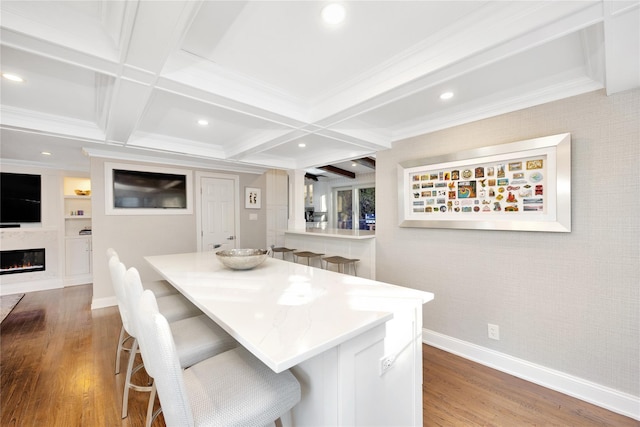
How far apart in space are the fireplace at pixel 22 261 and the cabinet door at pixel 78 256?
339mm

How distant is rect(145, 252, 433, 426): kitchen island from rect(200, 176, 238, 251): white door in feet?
10.2

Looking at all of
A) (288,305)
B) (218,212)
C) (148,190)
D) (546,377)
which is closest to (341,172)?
(218,212)

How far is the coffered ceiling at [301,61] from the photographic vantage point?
1.29 metres

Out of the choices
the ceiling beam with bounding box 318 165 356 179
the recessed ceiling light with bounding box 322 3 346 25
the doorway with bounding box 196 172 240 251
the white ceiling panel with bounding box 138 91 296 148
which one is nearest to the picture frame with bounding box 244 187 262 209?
the doorway with bounding box 196 172 240 251

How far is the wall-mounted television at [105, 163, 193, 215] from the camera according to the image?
381cm

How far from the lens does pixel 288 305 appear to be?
1306 mm

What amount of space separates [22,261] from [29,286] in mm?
445

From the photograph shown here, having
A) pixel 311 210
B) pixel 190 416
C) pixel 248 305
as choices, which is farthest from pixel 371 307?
pixel 311 210

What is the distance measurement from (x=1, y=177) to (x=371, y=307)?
638 cm

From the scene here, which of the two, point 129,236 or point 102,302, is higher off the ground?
point 129,236

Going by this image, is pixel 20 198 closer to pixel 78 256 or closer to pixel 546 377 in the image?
pixel 78 256

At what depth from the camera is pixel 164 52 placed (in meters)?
1.44

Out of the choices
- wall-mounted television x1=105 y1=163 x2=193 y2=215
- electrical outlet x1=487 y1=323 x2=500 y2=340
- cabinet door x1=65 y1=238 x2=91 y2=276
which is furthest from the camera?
cabinet door x1=65 y1=238 x2=91 y2=276

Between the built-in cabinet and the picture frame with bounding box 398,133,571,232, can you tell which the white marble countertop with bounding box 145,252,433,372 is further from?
the built-in cabinet
